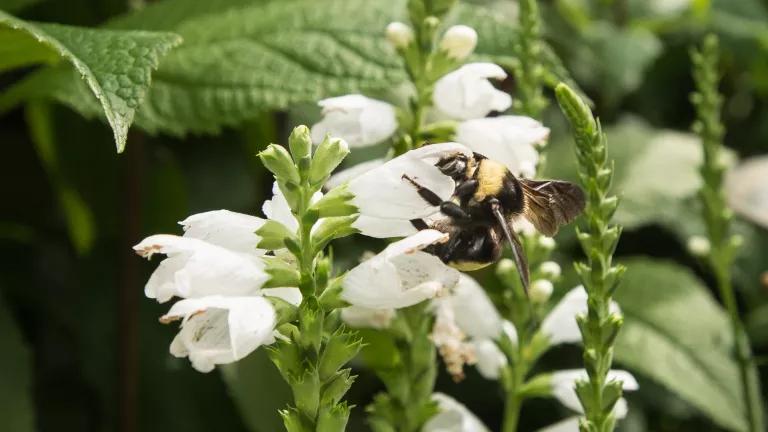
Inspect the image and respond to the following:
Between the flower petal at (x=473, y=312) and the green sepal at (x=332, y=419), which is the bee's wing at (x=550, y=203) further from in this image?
the green sepal at (x=332, y=419)

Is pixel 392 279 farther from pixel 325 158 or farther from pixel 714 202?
pixel 714 202

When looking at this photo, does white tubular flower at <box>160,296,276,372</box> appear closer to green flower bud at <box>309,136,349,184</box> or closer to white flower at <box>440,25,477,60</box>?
green flower bud at <box>309,136,349,184</box>

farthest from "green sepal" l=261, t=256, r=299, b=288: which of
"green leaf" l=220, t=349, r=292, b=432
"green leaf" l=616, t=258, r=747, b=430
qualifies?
"green leaf" l=616, t=258, r=747, b=430

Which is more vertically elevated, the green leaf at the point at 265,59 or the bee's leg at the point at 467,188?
the bee's leg at the point at 467,188

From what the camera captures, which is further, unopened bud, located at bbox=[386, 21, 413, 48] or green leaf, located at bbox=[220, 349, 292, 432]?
green leaf, located at bbox=[220, 349, 292, 432]

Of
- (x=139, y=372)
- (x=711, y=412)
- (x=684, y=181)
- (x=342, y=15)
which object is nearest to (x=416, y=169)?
(x=342, y=15)

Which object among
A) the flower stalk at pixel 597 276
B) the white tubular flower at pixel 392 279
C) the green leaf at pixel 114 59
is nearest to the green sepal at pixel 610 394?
the flower stalk at pixel 597 276
